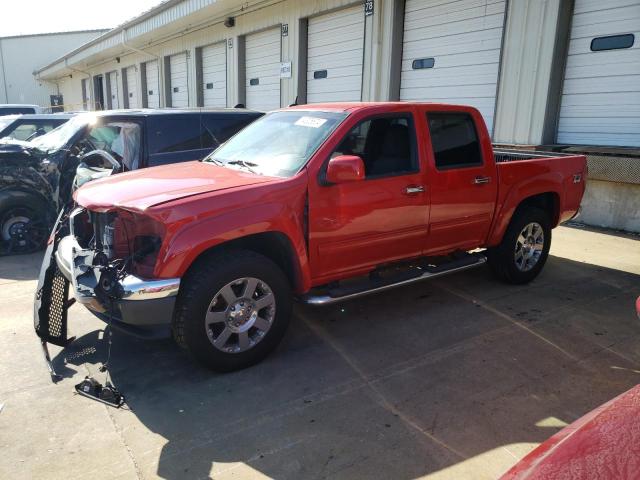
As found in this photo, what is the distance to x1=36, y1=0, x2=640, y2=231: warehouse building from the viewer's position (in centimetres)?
798

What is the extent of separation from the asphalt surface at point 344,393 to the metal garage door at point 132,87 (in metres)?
22.8

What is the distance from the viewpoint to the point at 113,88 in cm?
2905

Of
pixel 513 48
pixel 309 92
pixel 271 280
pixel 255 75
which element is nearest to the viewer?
pixel 271 280

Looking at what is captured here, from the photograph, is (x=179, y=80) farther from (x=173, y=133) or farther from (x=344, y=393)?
(x=344, y=393)

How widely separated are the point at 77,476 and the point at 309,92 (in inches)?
501

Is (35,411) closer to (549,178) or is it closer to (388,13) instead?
(549,178)

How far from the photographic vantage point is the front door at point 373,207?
3.88 meters

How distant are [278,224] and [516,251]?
9.75 ft

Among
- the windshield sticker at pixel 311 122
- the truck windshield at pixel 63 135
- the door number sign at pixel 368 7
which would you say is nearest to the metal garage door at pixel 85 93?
the door number sign at pixel 368 7

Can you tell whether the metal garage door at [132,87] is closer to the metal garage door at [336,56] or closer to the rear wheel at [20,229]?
the metal garage door at [336,56]

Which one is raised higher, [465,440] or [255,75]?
[255,75]

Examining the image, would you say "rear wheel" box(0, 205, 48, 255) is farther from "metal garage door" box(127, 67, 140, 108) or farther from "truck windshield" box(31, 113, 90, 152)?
"metal garage door" box(127, 67, 140, 108)

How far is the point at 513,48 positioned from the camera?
8.95 metres

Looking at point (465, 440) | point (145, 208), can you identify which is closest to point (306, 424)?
point (465, 440)
